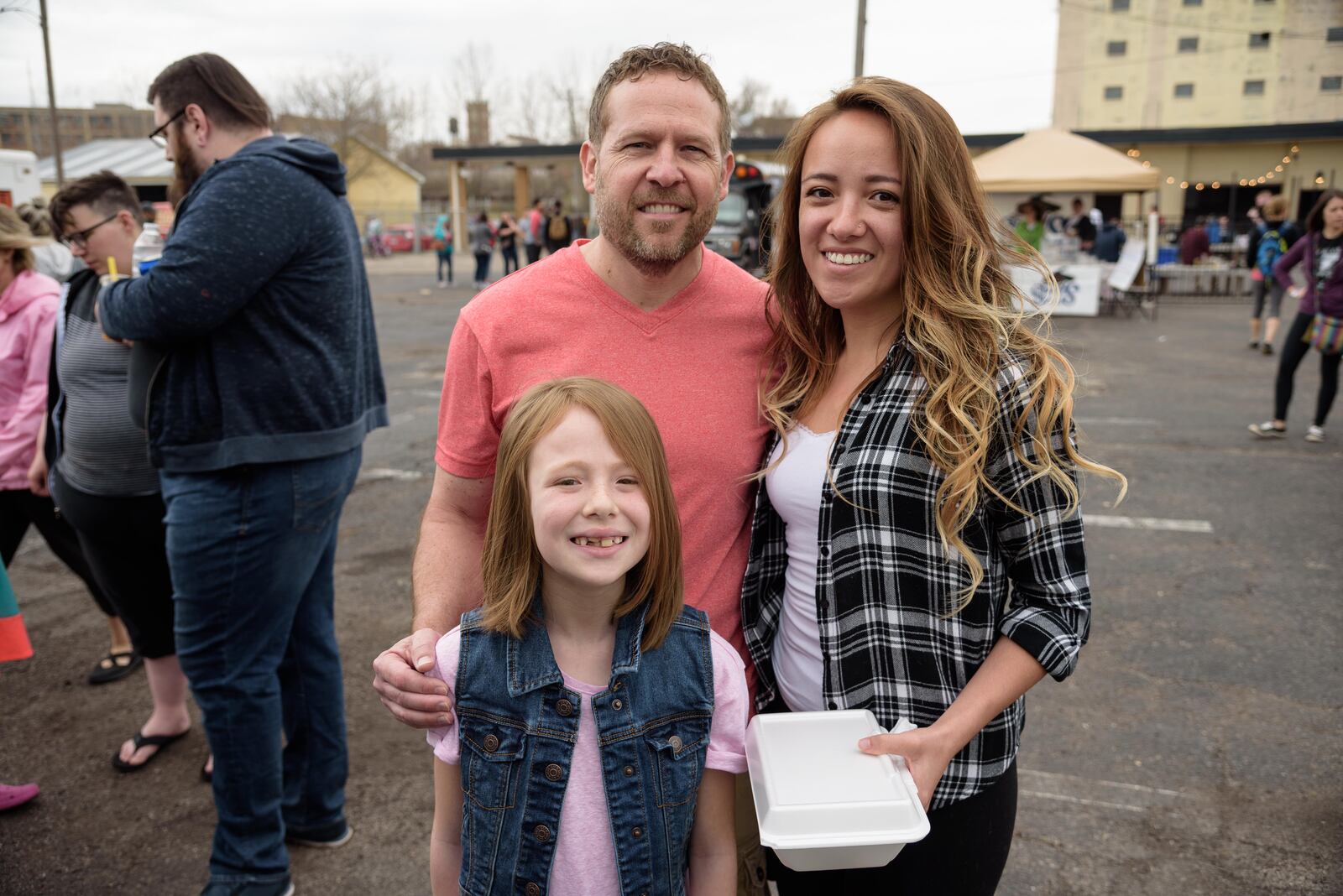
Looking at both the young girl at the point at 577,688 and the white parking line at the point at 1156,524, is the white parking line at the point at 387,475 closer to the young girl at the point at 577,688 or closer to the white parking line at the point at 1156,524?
the white parking line at the point at 1156,524

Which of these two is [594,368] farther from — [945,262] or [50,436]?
[50,436]

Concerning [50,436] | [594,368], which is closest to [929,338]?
[594,368]

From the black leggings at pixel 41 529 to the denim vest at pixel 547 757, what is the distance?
3.04 m

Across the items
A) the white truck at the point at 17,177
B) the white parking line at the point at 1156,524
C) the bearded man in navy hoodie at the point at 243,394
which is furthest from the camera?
the white truck at the point at 17,177

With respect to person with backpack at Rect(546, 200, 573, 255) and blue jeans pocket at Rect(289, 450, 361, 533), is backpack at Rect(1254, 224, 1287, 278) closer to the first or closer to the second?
blue jeans pocket at Rect(289, 450, 361, 533)

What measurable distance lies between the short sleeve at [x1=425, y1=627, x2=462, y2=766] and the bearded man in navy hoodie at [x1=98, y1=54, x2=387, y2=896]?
1212 millimetres

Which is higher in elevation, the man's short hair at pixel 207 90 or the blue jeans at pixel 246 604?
the man's short hair at pixel 207 90

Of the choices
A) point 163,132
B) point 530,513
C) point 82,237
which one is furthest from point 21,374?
point 530,513

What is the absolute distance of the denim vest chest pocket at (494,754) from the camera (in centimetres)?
159

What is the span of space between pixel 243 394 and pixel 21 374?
214cm

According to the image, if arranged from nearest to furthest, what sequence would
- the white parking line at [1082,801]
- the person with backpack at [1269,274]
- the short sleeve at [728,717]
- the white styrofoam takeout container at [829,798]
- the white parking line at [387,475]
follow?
the white styrofoam takeout container at [829,798] → the short sleeve at [728,717] → the white parking line at [1082,801] → the white parking line at [387,475] → the person with backpack at [1269,274]

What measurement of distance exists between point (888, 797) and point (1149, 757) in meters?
2.68

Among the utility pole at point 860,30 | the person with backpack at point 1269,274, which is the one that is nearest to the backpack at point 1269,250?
the person with backpack at point 1269,274

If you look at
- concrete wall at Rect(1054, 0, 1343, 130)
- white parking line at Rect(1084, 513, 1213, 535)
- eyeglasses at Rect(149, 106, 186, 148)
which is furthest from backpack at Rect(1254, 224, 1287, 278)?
concrete wall at Rect(1054, 0, 1343, 130)
